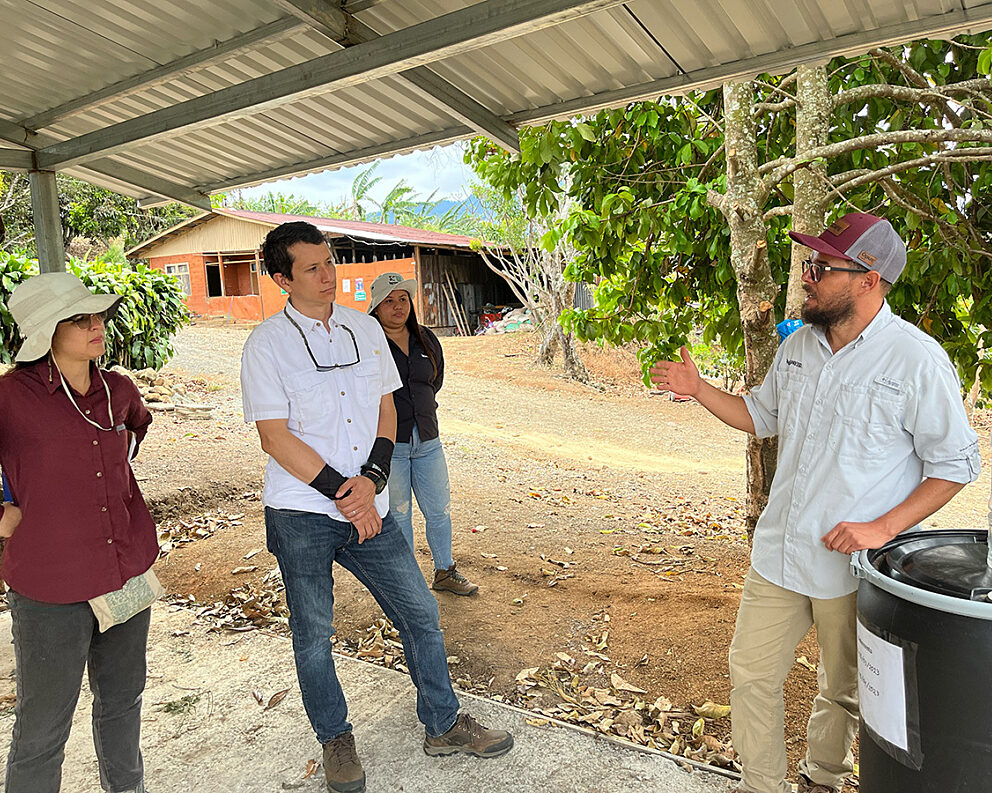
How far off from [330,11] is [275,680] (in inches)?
122

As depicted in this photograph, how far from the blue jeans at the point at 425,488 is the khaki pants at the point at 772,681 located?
2205 mm

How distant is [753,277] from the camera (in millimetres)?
4945

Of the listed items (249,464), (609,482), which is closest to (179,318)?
(249,464)

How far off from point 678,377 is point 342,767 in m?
2.00

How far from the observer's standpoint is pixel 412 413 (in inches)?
181

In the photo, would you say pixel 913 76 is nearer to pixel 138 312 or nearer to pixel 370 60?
pixel 370 60

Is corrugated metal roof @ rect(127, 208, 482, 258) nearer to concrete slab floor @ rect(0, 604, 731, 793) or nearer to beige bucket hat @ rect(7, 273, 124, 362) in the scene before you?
concrete slab floor @ rect(0, 604, 731, 793)

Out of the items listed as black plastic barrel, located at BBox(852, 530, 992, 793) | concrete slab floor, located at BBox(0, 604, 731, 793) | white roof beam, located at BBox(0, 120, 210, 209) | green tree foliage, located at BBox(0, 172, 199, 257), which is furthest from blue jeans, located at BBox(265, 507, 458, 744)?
green tree foliage, located at BBox(0, 172, 199, 257)

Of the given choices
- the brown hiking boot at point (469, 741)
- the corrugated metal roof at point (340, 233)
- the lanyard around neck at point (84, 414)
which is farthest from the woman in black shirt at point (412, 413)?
the corrugated metal roof at point (340, 233)

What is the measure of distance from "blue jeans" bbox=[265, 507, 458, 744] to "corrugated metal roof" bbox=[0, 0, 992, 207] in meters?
1.85

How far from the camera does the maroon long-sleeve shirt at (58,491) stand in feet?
8.00

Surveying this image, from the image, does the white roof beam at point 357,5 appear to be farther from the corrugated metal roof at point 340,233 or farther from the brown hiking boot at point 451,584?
the corrugated metal roof at point 340,233

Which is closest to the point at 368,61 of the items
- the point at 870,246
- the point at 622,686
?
the point at 870,246

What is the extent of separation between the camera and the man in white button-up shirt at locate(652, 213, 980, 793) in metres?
2.44
